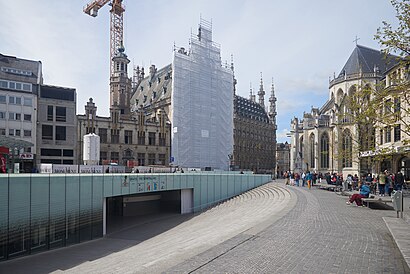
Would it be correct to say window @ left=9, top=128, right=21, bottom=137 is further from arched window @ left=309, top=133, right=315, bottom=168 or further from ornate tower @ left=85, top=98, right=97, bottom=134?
arched window @ left=309, top=133, right=315, bottom=168

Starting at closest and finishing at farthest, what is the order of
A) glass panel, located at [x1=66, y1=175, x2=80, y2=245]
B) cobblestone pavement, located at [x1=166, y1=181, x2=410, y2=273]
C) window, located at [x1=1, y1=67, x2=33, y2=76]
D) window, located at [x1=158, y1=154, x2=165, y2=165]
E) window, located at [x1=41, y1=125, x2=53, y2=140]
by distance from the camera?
cobblestone pavement, located at [x1=166, y1=181, x2=410, y2=273]
glass panel, located at [x1=66, y1=175, x2=80, y2=245]
window, located at [x1=41, y1=125, x2=53, y2=140]
window, located at [x1=1, y1=67, x2=33, y2=76]
window, located at [x1=158, y1=154, x2=165, y2=165]

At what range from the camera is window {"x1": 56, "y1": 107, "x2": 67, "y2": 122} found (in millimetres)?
48047

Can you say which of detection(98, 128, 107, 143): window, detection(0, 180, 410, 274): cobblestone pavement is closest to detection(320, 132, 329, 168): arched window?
detection(98, 128, 107, 143): window

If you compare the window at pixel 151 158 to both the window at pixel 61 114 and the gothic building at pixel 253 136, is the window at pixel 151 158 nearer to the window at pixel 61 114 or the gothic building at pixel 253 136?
the window at pixel 61 114

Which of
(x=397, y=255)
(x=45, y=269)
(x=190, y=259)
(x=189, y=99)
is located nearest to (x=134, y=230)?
(x=45, y=269)

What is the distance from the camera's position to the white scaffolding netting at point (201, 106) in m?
57.3

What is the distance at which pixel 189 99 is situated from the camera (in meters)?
58.6

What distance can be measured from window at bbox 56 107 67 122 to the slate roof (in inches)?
1882

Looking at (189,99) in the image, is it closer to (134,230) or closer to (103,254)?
(134,230)

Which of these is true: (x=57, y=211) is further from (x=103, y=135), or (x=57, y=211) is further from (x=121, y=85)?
(x=121, y=85)

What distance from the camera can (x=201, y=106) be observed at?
60.3m

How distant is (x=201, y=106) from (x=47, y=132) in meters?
A: 25.2

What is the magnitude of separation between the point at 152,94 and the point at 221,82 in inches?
692

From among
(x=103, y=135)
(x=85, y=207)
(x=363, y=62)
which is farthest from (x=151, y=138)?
(x=363, y=62)
